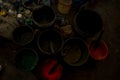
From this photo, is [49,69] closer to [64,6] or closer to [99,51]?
[99,51]

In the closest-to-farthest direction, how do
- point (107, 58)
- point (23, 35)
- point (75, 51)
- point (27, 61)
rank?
point (27, 61) < point (23, 35) < point (75, 51) < point (107, 58)

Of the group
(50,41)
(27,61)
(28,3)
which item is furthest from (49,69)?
(28,3)

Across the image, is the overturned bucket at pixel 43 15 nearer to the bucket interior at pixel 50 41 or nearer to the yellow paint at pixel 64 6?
the bucket interior at pixel 50 41

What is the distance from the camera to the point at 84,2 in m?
4.10

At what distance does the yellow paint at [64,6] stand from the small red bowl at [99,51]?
2.58ft

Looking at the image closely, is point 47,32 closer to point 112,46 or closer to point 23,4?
point 23,4

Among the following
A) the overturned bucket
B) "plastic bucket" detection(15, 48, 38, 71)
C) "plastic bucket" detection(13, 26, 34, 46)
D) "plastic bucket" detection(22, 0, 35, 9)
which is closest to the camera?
"plastic bucket" detection(15, 48, 38, 71)

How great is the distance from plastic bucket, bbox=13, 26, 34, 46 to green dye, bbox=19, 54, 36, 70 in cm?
23

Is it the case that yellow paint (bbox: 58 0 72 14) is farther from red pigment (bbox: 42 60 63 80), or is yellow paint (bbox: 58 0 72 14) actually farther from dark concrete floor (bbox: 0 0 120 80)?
red pigment (bbox: 42 60 63 80)

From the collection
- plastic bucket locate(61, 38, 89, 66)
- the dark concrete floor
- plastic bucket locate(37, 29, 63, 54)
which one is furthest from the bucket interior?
the dark concrete floor

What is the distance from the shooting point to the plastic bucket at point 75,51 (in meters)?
3.58

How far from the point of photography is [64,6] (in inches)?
154

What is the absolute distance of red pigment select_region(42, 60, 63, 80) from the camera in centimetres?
345

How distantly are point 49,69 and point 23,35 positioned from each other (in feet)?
2.34
